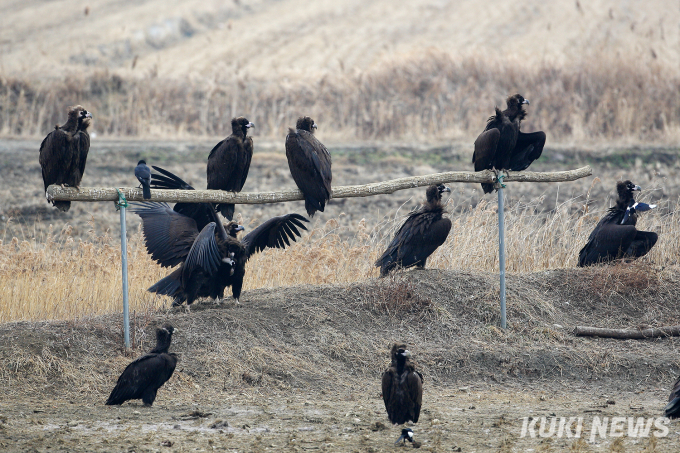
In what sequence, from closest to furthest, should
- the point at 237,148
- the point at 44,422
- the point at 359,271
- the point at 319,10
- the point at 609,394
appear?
the point at 44,422
the point at 609,394
the point at 237,148
the point at 359,271
the point at 319,10

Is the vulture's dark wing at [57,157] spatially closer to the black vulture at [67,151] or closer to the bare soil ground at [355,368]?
the black vulture at [67,151]

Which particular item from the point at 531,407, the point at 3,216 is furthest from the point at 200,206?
the point at 3,216

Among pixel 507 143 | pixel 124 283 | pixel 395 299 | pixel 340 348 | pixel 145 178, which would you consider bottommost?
pixel 340 348

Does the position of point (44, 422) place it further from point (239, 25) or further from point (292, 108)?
point (239, 25)

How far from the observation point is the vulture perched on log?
7.64m

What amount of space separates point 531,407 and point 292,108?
1642 centimetres

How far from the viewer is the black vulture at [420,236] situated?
7.92 metres

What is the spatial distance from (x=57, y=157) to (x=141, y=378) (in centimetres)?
202

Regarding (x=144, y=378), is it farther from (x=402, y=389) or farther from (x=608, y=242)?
(x=608, y=242)

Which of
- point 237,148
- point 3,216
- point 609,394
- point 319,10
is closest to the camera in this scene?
point 609,394

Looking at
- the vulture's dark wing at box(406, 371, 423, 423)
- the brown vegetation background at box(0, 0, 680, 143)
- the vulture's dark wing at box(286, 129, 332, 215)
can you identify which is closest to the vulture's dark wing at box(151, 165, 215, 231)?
the vulture's dark wing at box(286, 129, 332, 215)

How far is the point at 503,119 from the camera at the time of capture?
7727 millimetres

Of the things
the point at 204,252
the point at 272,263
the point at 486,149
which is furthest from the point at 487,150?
the point at 272,263

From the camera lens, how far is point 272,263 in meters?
9.42
